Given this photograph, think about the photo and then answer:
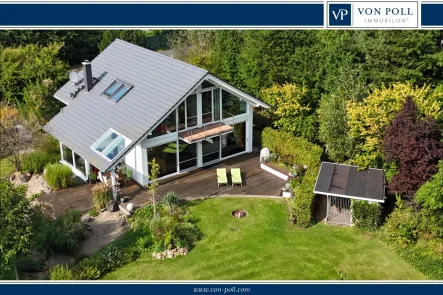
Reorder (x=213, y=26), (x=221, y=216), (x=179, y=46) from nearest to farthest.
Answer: (x=213, y=26) → (x=221, y=216) → (x=179, y=46)

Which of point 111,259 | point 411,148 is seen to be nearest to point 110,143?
point 111,259

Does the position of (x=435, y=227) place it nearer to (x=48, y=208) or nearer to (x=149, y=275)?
Result: (x=149, y=275)

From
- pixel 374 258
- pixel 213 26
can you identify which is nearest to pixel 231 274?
pixel 374 258

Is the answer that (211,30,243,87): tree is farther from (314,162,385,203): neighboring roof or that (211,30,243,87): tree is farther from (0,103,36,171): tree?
(0,103,36,171): tree

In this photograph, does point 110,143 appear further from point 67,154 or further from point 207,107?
point 207,107

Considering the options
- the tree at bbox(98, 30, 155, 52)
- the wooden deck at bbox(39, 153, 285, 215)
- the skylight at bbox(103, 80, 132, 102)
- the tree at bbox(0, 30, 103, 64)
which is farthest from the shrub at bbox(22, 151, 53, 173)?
the tree at bbox(98, 30, 155, 52)

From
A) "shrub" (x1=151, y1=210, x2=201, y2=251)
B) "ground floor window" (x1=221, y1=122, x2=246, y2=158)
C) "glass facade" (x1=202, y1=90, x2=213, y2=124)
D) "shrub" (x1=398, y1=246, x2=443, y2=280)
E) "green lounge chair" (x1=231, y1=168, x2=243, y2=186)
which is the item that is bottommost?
"shrub" (x1=398, y1=246, x2=443, y2=280)
